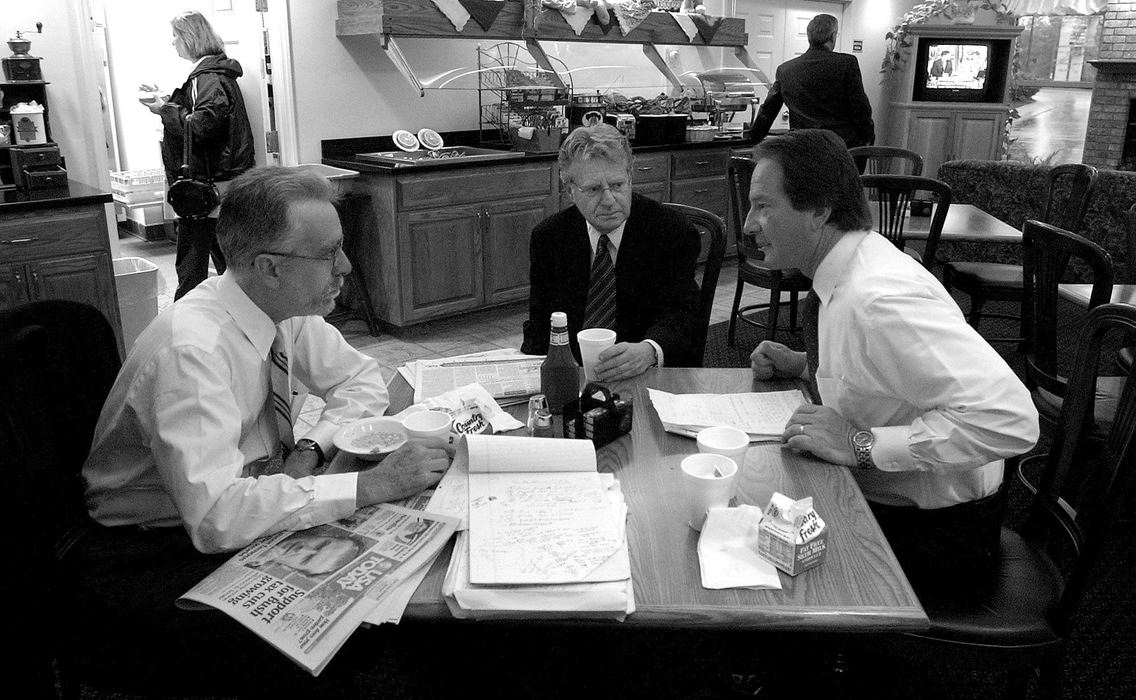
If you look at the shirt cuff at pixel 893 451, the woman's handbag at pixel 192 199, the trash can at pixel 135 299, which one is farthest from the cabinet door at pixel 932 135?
the shirt cuff at pixel 893 451

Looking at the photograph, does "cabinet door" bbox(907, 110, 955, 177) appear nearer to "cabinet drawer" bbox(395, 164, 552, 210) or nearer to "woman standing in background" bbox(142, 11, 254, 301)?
"cabinet drawer" bbox(395, 164, 552, 210)

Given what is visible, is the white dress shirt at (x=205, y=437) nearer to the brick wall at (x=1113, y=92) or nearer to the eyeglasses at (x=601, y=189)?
the eyeglasses at (x=601, y=189)

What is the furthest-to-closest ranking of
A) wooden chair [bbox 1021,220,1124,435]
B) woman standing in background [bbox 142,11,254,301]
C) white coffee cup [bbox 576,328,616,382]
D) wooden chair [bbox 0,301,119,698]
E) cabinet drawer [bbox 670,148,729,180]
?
cabinet drawer [bbox 670,148,729,180] → woman standing in background [bbox 142,11,254,301] → wooden chair [bbox 1021,220,1124,435] → white coffee cup [bbox 576,328,616,382] → wooden chair [bbox 0,301,119,698]

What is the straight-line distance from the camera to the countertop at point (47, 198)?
3.34 m

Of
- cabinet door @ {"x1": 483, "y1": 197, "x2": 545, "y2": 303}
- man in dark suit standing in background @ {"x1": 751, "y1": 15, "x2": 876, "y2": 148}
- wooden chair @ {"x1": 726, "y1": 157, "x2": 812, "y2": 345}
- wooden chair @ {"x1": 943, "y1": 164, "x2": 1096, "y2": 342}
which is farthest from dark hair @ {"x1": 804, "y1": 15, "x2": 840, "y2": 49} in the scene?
cabinet door @ {"x1": 483, "y1": 197, "x2": 545, "y2": 303}

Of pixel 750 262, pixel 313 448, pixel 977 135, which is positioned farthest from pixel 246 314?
pixel 977 135

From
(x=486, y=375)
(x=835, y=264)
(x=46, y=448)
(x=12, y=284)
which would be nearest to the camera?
(x=46, y=448)

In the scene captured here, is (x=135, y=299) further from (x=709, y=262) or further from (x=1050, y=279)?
(x=1050, y=279)

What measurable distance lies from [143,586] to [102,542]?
20cm

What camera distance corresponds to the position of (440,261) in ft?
15.3

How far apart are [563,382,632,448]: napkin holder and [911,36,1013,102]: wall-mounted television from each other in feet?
27.5

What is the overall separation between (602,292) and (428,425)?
1014mm

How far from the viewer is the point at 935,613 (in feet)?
4.89

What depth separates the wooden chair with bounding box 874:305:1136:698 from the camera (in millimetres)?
1389
